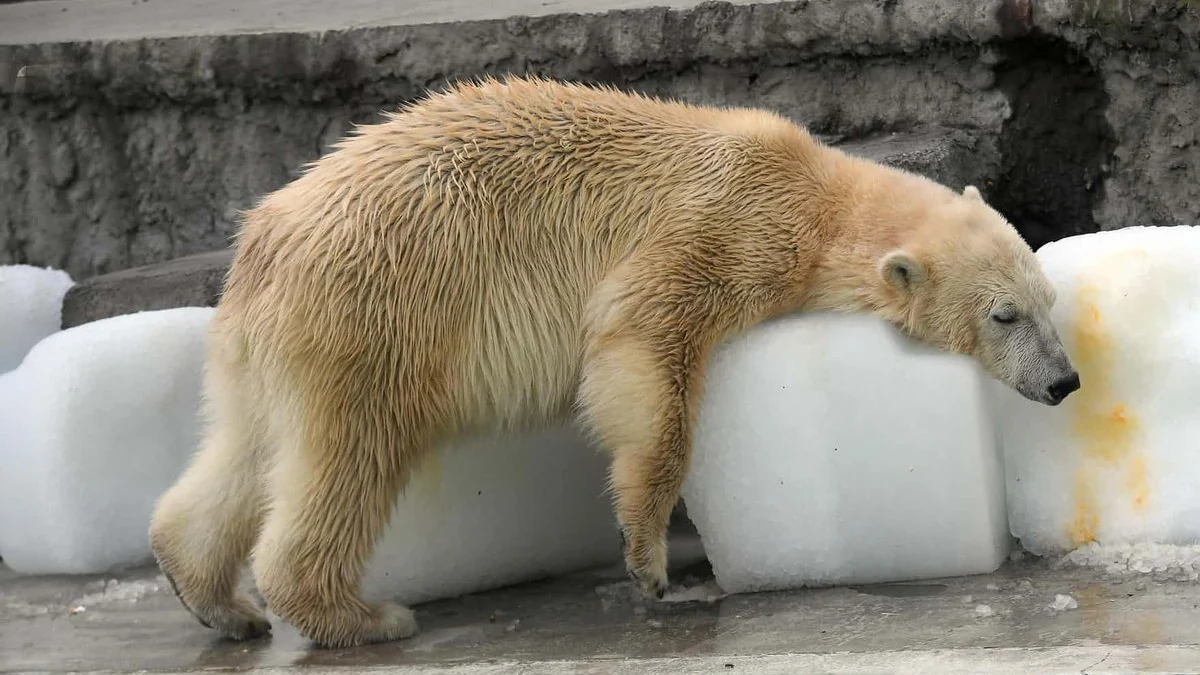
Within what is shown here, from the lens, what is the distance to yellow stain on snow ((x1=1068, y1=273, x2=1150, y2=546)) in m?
3.32

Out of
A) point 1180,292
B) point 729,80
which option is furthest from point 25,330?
point 1180,292

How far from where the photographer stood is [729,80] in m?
5.07

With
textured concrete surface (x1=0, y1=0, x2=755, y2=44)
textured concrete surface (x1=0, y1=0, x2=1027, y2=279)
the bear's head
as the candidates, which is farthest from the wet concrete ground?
textured concrete surface (x1=0, y1=0, x2=755, y2=44)

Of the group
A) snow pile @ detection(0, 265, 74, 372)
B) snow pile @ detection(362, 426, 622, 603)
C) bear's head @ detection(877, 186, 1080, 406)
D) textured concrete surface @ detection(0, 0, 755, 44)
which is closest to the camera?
bear's head @ detection(877, 186, 1080, 406)

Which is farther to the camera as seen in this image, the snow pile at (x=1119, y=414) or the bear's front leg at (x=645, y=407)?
the bear's front leg at (x=645, y=407)

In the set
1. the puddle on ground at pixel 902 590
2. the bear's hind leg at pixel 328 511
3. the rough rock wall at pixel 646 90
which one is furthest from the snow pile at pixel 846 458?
the rough rock wall at pixel 646 90

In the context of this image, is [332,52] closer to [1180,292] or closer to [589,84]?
[589,84]

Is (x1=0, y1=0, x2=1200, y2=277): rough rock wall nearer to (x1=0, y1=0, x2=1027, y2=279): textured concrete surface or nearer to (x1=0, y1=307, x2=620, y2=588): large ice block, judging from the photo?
(x1=0, y1=0, x2=1027, y2=279): textured concrete surface

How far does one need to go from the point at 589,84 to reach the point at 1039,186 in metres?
1.64

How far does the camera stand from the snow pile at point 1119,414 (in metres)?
3.28

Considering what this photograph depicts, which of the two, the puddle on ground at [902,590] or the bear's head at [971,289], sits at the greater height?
the bear's head at [971,289]

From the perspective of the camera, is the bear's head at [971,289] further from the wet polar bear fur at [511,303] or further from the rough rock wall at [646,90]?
the rough rock wall at [646,90]

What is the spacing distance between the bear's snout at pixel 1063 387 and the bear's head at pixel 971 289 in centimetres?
8

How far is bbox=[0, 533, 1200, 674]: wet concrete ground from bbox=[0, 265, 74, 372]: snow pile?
120 cm
